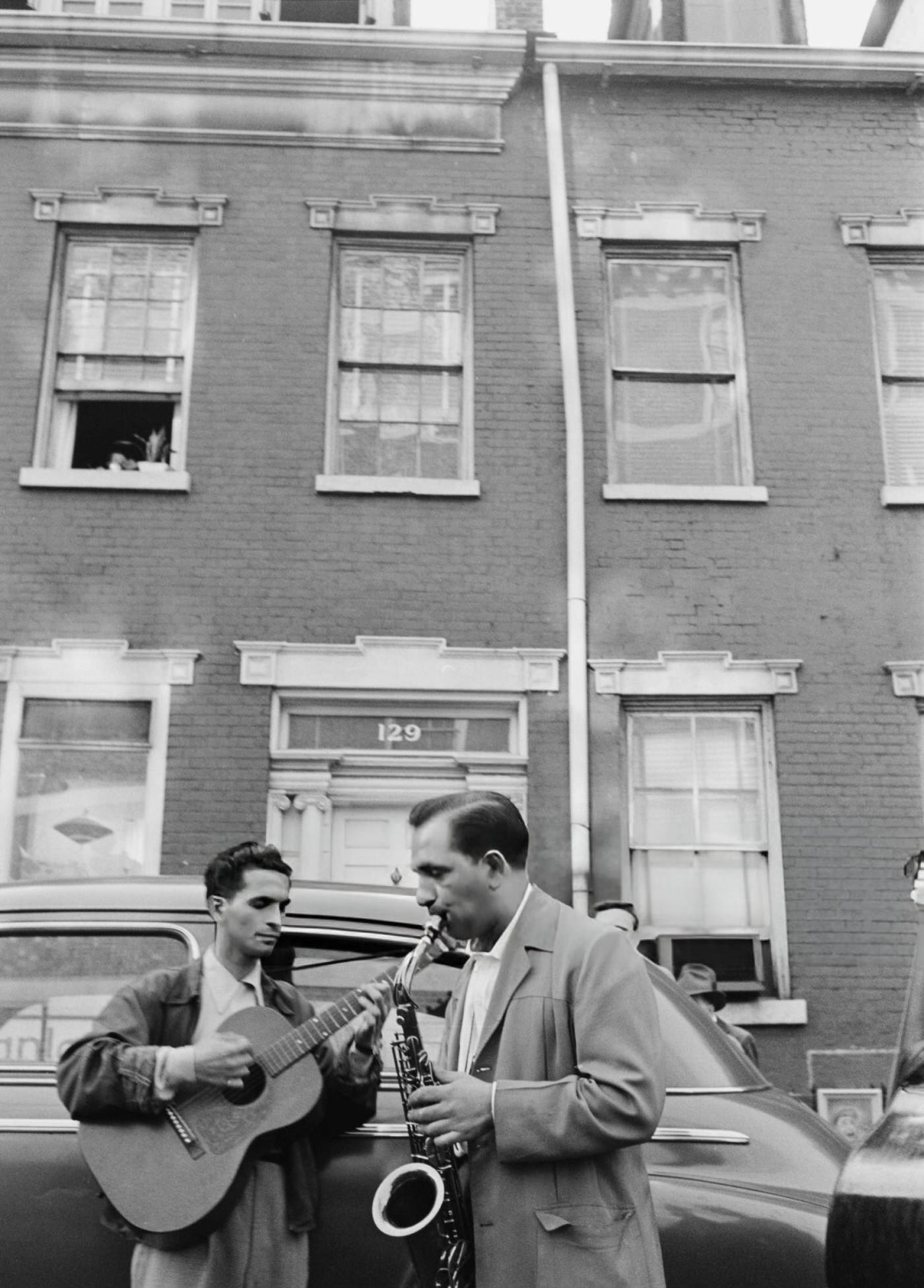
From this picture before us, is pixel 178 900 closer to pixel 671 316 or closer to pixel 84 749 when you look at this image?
pixel 84 749

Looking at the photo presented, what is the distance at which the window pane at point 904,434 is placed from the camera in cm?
996

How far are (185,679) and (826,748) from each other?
459 centimetres

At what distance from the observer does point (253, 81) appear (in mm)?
10266

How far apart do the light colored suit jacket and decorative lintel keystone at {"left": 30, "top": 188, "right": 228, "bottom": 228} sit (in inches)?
338

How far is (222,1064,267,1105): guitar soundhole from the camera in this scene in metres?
3.25

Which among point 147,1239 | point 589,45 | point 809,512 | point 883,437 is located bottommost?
point 147,1239

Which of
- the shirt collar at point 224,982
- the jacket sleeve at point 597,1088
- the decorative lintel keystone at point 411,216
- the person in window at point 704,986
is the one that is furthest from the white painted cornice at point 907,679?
the jacket sleeve at point 597,1088

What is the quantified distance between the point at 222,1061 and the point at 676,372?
26.2 feet

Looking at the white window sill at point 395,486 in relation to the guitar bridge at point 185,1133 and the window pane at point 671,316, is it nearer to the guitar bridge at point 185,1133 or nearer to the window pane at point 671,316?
the window pane at point 671,316

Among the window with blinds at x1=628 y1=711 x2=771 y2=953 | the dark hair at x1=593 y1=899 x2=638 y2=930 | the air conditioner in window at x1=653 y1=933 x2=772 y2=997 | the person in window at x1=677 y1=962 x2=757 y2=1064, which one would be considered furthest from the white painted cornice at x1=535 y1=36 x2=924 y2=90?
the person in window at x1=677 y1=962 x2=757 y2=1064

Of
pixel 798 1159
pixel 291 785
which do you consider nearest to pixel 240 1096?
pixel 798 1159

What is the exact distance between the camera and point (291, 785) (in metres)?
8.98

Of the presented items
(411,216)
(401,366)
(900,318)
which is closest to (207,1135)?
(401,366)

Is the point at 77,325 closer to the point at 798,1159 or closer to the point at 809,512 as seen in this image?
the point at 809,512
